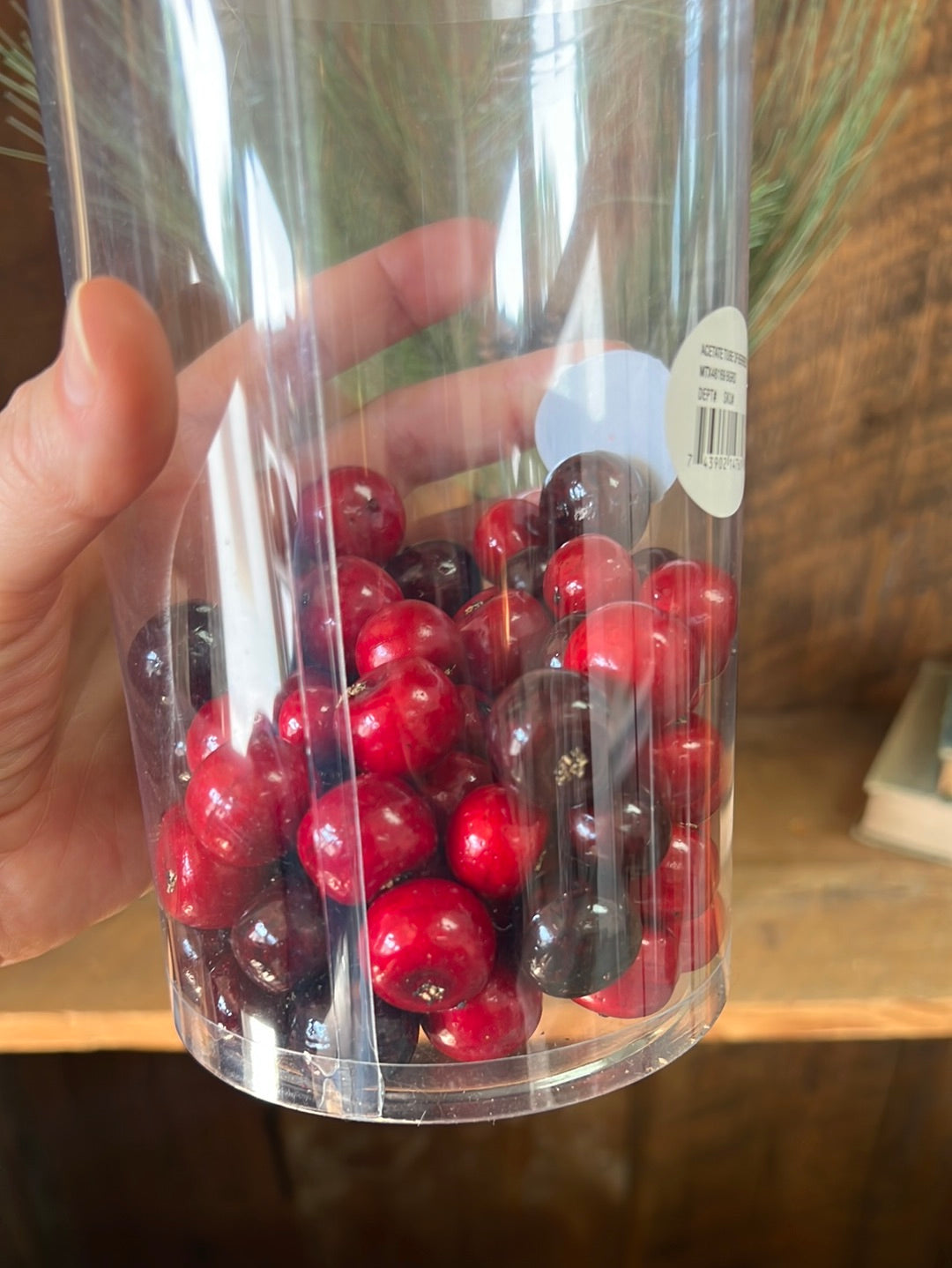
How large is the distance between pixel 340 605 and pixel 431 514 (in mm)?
62

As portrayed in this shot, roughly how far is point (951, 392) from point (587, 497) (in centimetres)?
49

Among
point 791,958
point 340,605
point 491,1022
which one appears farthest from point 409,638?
point 791,958

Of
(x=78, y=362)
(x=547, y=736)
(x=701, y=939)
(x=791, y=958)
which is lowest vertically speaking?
(x=791, y=958)

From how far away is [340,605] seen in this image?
0.34 metres

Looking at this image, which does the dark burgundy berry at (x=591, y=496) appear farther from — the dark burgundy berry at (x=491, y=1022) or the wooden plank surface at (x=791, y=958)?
the wooden plank surface at (x=791, y=958)

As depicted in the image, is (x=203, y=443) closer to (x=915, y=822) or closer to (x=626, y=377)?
(x=626, y=377)

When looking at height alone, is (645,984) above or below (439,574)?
below

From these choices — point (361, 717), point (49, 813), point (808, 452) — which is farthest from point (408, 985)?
point (808, 452)

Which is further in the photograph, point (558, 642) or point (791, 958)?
point (791, 958)

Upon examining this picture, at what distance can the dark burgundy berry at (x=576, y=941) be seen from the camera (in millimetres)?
321

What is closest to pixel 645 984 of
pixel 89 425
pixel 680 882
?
pixel 680 882

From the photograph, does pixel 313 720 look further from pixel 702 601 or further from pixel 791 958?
pixel 791 958

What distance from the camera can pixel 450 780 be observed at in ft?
1.07

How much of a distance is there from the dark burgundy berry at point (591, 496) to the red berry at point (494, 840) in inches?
3.6
